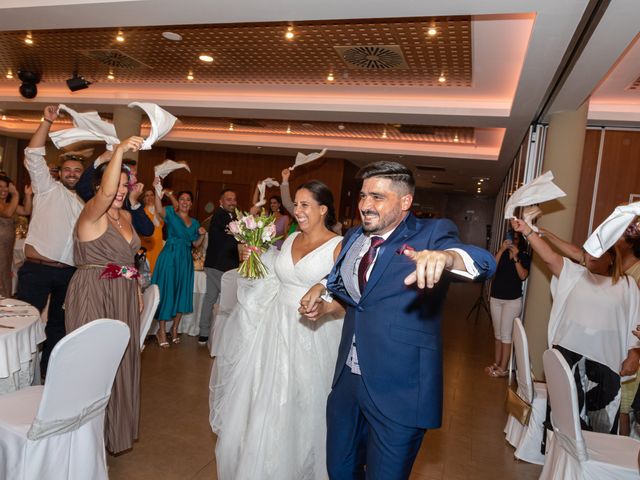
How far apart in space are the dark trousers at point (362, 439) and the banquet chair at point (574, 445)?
3.15 ft

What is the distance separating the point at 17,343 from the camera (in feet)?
9.13

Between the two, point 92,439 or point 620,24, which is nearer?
point 92,439

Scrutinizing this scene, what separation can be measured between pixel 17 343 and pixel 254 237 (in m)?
1.51

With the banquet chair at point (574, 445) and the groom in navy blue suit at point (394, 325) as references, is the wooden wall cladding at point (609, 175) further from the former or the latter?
the groom in navy blue suit at point (394, 325)

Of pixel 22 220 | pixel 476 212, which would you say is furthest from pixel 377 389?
pixel 476 212

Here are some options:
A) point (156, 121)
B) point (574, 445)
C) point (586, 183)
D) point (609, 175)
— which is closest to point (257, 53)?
point (156, 121)

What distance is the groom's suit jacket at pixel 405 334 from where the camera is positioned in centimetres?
207

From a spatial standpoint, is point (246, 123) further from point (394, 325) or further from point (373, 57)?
point (394, 325)

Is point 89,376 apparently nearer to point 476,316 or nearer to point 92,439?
point 92,439

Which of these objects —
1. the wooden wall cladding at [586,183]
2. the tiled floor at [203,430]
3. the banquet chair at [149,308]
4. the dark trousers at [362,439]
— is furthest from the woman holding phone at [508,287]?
the banquet chair at [149,308]

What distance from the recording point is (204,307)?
612 centimetres

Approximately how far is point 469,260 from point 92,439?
2.11m

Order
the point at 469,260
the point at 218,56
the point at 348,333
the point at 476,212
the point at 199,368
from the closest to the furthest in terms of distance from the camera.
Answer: the point at 469,260, the point at 348,333, the point at 199,368, the point at 218,56, the point at 476,212

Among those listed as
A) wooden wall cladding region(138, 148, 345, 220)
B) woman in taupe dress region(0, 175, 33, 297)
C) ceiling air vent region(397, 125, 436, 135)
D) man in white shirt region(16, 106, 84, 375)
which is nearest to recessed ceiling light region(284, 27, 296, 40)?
man in white shirt region(16, 106, 84, 375)
